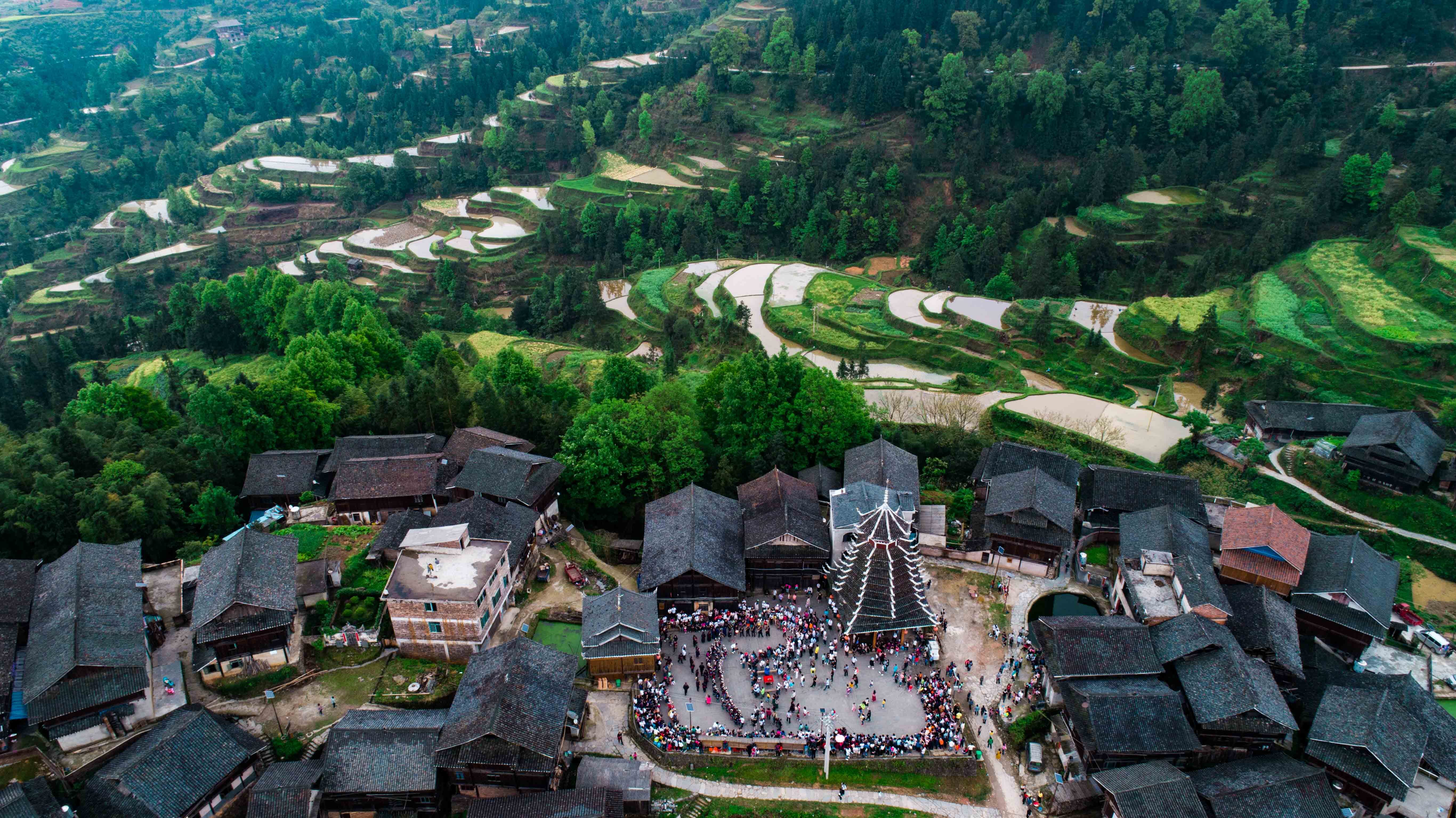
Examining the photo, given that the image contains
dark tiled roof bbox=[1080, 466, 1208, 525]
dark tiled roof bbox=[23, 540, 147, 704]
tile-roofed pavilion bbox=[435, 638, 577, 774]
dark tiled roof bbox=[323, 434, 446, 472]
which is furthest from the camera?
dark tiled roof bbox=[323, 434, 446, 472]

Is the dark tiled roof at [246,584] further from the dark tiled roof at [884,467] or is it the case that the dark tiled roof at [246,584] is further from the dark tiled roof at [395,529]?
the dark tiled roof at [884,467]

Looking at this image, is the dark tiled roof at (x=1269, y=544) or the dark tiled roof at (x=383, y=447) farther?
the dark tiled roof at (x=383, y=447)

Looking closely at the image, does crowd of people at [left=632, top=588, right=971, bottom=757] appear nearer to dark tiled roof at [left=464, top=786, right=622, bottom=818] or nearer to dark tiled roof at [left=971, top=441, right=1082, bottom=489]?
dark tiled roof at [left=464, top=786, right=622, bottom=818]

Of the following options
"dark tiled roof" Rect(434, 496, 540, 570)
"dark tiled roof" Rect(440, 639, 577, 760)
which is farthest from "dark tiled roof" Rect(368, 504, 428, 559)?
"dark tiled roof" Rect(440, 639, 577, 760)

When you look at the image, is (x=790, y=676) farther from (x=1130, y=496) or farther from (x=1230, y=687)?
(x=1130, y=496)

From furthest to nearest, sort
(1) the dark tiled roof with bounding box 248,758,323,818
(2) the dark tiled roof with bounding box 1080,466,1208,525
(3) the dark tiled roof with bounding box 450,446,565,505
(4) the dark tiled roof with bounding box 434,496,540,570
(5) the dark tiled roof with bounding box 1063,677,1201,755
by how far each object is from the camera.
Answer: (2) the dark tiled roof with bounding box 1080,466,1208,525, (3) the dark tiled roof with bounding box 450,446,565,505, (4) the dark tiled roof with bounding box 434,496,540,570, (5) the dark tiled roof with bounding box 1063,677,1201,755, (1) the dark tiled roof with bounding box 248,758,323,818

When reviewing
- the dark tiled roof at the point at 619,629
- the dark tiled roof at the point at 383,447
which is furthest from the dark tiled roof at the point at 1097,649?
the dark tiled roof at the point at 383,447

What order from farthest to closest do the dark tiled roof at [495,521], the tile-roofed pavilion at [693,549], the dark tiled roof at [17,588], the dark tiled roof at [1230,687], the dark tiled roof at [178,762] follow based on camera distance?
the dark tiled roof at [495,521]
the tile-roofed pavilion at [693,549]
the dark tiled roof at [17,588]
the dark tiled roof at [1230,687]
the dark tiled roof at [178,762]
